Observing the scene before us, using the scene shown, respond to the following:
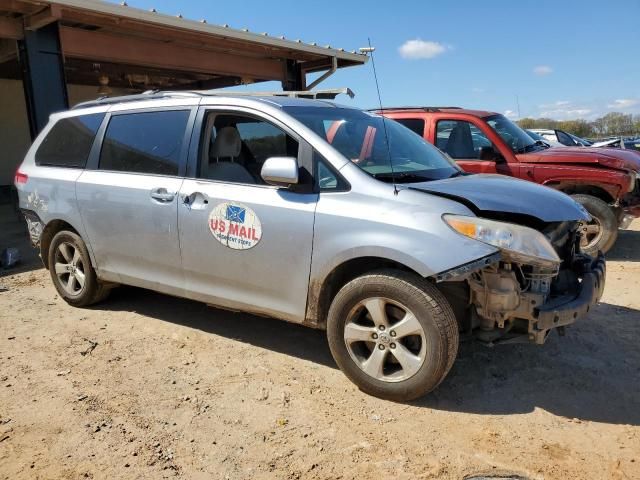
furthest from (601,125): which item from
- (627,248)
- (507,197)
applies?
(507,197)

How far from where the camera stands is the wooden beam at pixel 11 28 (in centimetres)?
775

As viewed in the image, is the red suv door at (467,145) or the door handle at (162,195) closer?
the door handle at (162,195)

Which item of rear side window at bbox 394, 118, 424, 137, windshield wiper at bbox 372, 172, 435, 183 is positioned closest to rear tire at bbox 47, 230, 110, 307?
windshield wiper at bbox 372, 172, 435, 183

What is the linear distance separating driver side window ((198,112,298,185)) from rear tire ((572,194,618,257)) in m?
4.46

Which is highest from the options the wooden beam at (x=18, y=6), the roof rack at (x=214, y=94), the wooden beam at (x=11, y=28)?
the wooden beam at (x=18, y=6)

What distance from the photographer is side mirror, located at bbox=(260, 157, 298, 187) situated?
10.8 feet

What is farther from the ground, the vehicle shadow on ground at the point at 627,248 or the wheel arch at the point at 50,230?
the wheel arch at the point at 50,230

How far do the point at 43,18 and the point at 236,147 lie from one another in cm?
545

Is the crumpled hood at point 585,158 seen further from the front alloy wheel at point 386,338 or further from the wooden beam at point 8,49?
the wooden beam at point 8,49

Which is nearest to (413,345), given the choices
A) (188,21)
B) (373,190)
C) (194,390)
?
(373,190)

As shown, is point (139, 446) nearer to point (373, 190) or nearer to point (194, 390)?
point (194, 390)

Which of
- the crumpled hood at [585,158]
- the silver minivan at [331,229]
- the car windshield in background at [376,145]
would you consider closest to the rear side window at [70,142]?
the silver minivan at [331,229]

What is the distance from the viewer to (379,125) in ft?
13.9

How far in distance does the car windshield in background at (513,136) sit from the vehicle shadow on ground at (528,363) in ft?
9.16
